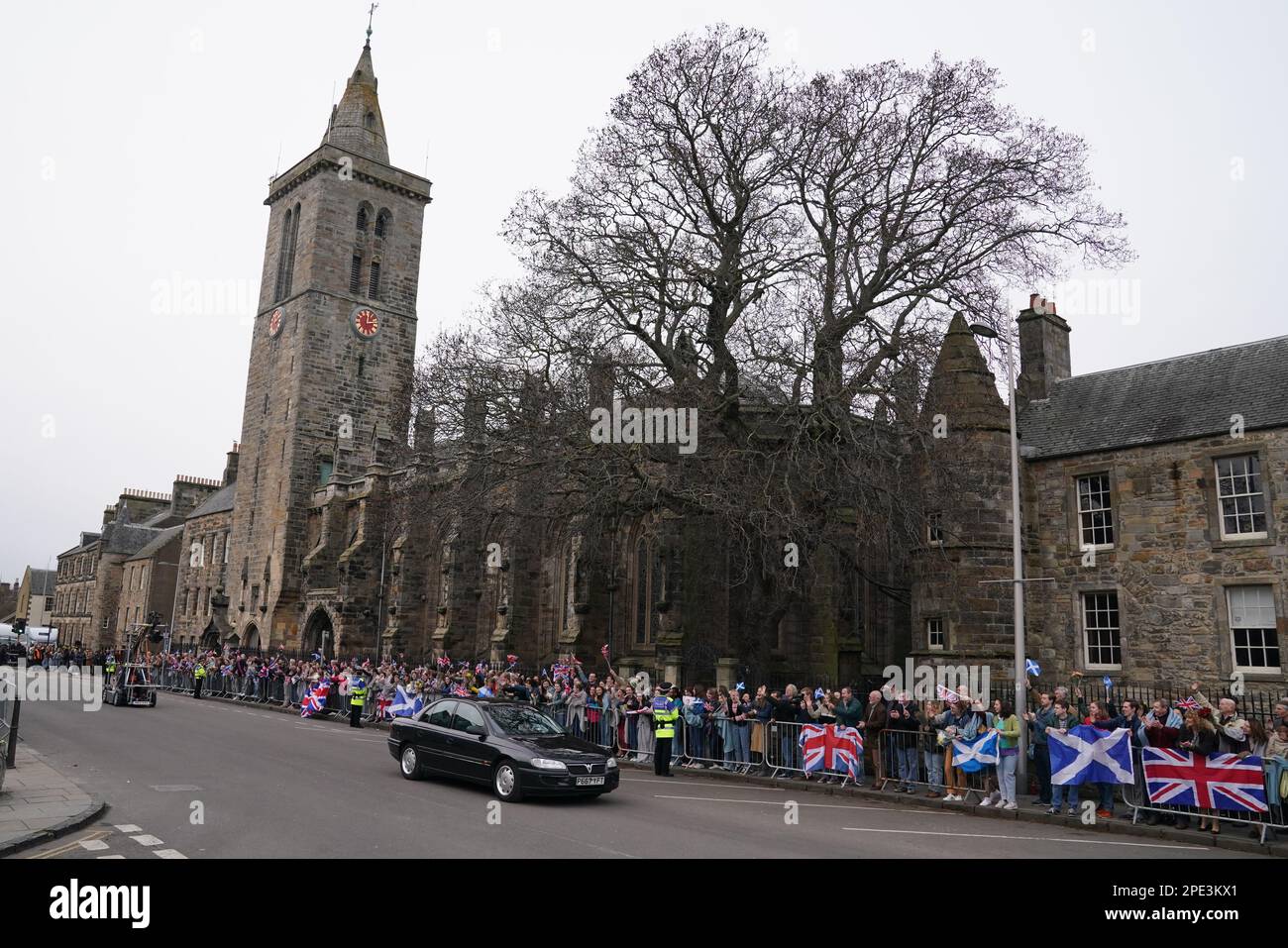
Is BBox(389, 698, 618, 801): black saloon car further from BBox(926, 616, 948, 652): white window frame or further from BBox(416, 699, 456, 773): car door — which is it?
BBox(926, 616, 948, 652): white window frame

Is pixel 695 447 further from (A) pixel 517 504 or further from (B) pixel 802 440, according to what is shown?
(A) pixel 517 504

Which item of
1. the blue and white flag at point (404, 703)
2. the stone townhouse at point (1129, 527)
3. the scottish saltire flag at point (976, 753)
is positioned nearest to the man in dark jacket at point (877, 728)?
the scottish saltire flag at point (976, 753)

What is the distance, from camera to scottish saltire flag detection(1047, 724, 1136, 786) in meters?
12.6

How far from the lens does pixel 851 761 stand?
608 inches

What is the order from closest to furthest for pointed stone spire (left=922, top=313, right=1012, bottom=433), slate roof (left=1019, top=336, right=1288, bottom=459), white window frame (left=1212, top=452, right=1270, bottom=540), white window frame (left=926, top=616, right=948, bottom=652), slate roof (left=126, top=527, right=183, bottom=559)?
white window frame (left=1212, top=452, right=1270, bottom=540)
slate roof (left=1019, top=336, right=1288, bottom=459)
white window frame (left=926, top=616, right=948, bottom=652)
pointed stone spire (left=922, top=313, right=1012, bottom=433)
slate roof (left=126, top=527, right=183, bottom=559)

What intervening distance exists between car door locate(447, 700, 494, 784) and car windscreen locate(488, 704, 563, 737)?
0.26 metres

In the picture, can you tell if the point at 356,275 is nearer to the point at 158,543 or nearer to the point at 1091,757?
the point at 158,543

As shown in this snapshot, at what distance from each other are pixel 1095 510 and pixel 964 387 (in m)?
4.40

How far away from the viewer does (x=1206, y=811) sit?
1207 cm

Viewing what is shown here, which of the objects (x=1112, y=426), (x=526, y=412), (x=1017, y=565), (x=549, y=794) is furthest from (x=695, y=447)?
(x=1112, y=426)

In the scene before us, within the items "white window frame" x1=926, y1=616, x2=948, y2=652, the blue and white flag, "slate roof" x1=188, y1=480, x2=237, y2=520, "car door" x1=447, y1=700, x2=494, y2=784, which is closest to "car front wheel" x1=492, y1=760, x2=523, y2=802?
"car door" x1=447, y1=700, x2=494, y2=784

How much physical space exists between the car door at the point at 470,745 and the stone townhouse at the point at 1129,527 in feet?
37.1

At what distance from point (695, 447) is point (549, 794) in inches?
359

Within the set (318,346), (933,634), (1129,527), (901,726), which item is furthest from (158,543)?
(1129,527)
